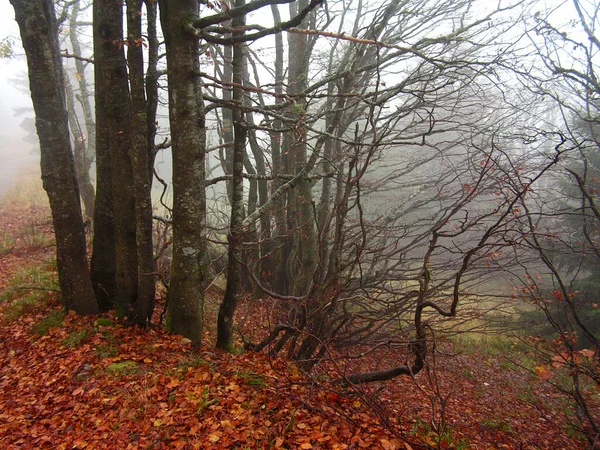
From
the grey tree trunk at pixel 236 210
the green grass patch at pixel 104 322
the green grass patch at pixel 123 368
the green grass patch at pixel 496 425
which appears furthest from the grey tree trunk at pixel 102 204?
the green grass patch at pixel 496 425

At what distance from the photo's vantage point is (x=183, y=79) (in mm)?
3926

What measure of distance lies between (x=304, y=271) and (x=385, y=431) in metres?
5.24

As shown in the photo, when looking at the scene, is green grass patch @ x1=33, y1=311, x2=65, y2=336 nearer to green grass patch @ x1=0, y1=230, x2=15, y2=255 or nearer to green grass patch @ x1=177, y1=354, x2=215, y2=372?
green grass patch @ x1=177, y1=354, x2=215, y2=372

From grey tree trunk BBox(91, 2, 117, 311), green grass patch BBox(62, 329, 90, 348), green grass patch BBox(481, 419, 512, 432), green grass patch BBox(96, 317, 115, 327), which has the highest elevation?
grey tree trunk BBox(91, 2, 117, 311)

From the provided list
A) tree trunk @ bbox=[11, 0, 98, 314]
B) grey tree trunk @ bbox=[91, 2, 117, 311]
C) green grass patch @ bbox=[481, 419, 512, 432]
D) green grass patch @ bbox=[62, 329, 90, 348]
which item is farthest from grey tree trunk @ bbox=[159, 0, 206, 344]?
green grass patch @ bbox=[481, 419, 512, 432]

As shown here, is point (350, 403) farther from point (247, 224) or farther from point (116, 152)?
point (116, 152)

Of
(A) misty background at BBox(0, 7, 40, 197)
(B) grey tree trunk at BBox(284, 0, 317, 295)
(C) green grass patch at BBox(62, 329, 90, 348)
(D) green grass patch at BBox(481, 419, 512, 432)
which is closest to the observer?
(C) green grass patch at BBox(62, 329, 90, 348)

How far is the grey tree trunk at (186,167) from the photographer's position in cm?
386

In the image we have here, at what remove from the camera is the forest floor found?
10.5 ft

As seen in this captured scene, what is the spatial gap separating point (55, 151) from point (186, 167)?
1.86 m

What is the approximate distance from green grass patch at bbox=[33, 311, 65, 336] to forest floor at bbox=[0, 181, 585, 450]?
16 mm

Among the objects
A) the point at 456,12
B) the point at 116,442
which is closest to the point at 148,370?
the point at 116,442

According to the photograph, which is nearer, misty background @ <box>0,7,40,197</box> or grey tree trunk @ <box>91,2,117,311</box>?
grey tree trunk @ <box>91,2,117,311</box>

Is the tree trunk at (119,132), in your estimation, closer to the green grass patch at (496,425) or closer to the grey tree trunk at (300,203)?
the grey tree trunk at (300,203)
